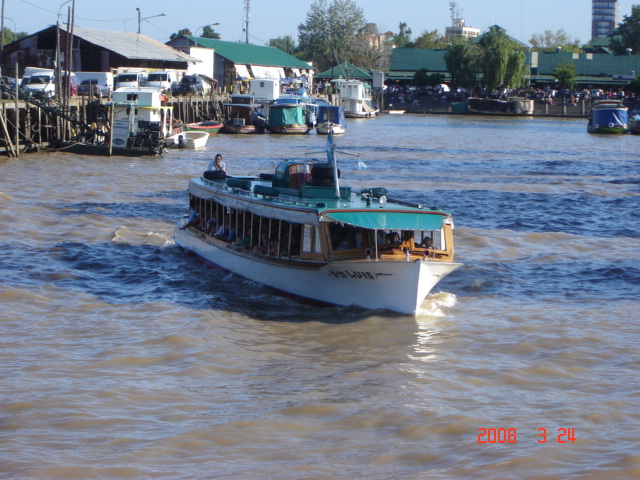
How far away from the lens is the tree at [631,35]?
116000 millimetres

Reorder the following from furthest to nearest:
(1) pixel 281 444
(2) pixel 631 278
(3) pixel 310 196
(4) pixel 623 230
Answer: (4) pixel 623 230
(2) pixel 631 278
(3) pixel 310 196
(1) pixel 281 444

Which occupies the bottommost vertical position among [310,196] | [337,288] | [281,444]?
[281,444]

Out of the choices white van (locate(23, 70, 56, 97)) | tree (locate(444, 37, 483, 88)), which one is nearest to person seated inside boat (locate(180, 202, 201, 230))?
white van (locate(23, 70, 56, 97))

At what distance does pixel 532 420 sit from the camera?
10.6 metres

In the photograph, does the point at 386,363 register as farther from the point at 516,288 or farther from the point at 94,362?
the point at 516,288

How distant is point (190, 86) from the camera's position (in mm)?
61031

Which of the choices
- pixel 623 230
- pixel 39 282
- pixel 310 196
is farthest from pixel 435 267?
pixel 623 230

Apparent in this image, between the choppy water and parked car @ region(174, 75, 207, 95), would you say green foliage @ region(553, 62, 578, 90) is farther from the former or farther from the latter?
the choppy water

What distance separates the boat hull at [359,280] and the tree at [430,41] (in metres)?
125

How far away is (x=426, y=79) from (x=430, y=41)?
52041 mm

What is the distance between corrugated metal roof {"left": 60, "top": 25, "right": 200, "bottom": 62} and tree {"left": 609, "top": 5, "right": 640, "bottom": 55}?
6664 centimetres

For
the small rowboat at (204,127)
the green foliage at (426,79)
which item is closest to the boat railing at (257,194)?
the small rowboat at (204,127)

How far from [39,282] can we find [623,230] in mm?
15681
